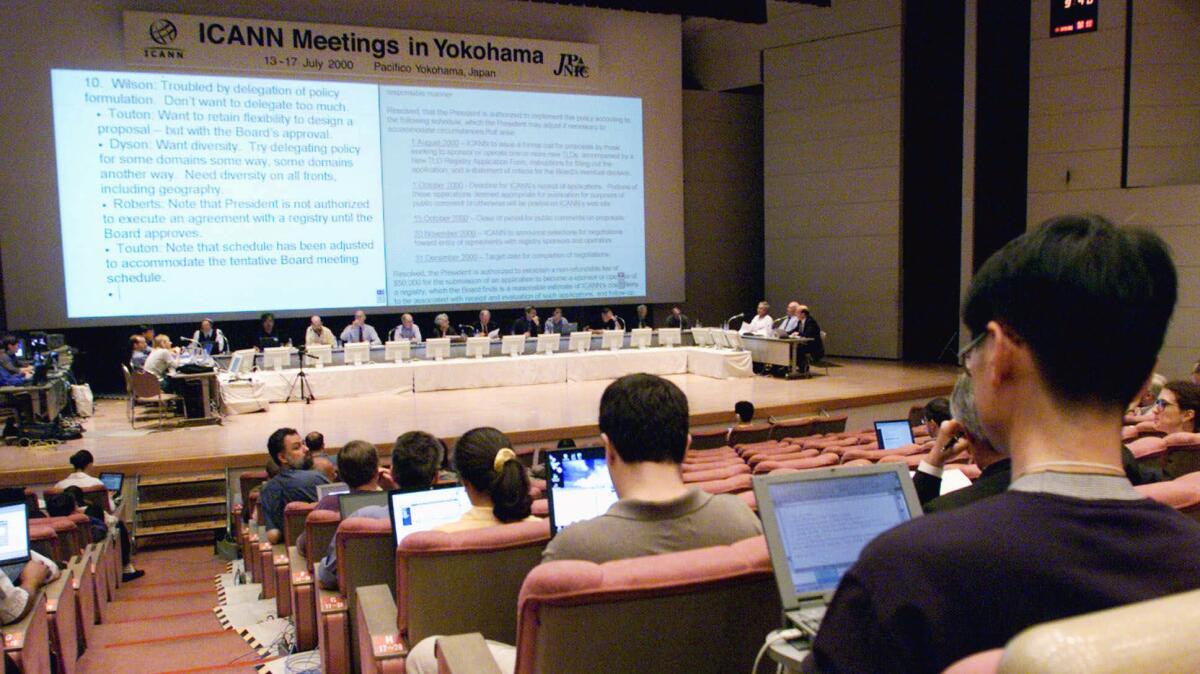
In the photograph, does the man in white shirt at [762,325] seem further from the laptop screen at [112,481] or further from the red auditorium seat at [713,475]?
the red auditorium seat at [713,475]

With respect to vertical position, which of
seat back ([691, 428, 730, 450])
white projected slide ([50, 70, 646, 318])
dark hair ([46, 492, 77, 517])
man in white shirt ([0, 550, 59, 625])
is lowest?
seat back ([691, 428, 730, 450])

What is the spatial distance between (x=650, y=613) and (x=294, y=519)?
3.44 meters

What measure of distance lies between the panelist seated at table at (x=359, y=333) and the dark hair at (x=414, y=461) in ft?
27.8

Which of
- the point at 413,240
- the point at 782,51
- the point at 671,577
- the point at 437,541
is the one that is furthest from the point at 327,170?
the point at 671,577

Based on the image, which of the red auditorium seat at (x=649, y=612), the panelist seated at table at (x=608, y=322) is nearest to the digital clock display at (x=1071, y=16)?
A: the panelist seated at table at (x=608, y=322)

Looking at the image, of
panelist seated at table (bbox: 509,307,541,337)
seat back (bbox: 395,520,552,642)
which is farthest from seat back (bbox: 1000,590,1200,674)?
panelist seated at table (bbox: 509,307,541,337)

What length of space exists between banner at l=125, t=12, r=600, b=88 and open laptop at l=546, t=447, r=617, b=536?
35.7 feet

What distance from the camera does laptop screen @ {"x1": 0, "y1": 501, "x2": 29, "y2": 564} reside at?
352 centimetres

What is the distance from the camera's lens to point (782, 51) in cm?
1534

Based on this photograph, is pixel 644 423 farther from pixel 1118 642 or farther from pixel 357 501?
pixel 357 501

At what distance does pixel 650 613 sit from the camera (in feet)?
4.98

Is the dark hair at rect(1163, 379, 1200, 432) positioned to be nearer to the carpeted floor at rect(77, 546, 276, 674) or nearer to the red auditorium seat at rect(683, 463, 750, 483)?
the red auditorium seat at rect(683, 463, 750, 483)

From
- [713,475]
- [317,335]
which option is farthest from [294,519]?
[317,335]

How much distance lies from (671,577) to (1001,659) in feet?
2.84
